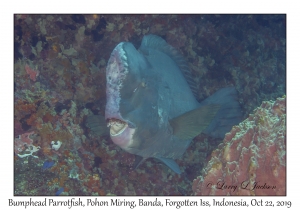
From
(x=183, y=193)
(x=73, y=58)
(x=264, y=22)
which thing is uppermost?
(x=264, y=22)

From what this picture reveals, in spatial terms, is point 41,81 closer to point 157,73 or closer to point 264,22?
point 157,73

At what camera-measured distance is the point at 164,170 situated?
13.6 ft

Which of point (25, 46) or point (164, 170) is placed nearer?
point (25, 46)

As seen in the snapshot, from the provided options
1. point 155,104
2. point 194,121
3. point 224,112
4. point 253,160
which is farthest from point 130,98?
point 224,112

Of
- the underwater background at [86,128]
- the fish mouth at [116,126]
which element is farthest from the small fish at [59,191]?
the fish mouth at [116,126]

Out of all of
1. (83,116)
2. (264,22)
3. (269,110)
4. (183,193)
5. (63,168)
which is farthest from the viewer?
(264,22)

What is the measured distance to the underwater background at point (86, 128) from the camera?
9.27ft

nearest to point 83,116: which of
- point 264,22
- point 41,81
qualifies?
point 41,81

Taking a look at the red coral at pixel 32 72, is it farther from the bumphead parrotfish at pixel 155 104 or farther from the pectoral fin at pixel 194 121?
the pectoral fin at pixel 194 121

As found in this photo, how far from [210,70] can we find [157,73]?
222cm

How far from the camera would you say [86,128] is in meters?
3.59

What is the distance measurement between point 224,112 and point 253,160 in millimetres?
1725

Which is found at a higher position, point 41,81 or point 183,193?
point 41,81

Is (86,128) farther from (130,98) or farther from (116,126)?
(130,98)
